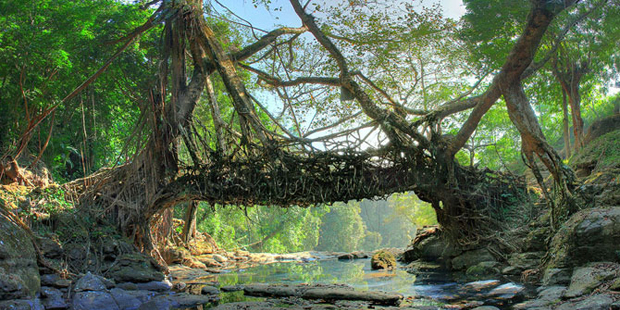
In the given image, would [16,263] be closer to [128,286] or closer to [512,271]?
[128,286]

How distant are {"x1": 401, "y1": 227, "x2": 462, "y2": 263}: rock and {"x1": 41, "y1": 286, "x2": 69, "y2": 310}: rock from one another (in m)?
7.92

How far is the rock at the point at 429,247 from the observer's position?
10.5 metres

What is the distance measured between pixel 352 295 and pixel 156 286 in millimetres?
3430

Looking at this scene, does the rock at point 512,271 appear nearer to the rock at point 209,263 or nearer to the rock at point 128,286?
the rock at point 128,286

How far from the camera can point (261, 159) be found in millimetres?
7496

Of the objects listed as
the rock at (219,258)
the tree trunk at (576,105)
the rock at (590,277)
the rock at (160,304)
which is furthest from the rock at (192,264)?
the tree trunk at (576,105)

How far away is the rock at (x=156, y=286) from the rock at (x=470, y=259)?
6056mm

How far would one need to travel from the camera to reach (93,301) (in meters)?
5.70

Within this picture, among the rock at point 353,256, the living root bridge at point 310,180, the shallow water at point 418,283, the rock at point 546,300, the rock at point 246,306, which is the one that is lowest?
the rock at point 353,256

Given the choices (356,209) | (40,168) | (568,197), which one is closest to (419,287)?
(568,197)

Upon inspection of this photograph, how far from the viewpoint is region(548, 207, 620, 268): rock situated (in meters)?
5.30

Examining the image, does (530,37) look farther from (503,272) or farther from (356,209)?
(356,209)

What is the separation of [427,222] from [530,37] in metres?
19.8

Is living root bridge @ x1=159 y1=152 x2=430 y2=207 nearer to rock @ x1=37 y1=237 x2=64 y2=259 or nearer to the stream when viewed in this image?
the stream
